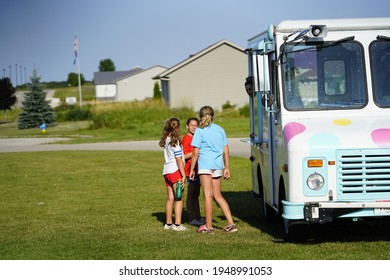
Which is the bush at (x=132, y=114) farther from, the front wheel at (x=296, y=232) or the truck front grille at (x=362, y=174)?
the truck front grille at (x=362, y=174)

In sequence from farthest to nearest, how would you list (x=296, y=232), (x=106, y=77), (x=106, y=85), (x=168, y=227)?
(x=106, y=77) → (x=106, y=85) → (x=168, y=227) → (x=296, y=232)

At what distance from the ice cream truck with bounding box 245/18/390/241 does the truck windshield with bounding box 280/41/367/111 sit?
0.5 inches

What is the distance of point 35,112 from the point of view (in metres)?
64.9

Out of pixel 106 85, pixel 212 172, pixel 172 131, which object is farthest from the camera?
pixel 106 85

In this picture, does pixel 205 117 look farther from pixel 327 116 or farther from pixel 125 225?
pixel 125 225

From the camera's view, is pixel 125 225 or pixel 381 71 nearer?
pixel 381 71

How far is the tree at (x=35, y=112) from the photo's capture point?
64.8 metres

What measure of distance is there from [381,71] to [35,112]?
181 feet

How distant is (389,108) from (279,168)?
5.01ft

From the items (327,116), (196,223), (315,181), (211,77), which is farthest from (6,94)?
(315,181)

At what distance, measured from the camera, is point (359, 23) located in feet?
37.5

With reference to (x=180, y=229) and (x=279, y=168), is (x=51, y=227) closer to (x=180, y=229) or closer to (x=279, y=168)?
(x=180, y=229)

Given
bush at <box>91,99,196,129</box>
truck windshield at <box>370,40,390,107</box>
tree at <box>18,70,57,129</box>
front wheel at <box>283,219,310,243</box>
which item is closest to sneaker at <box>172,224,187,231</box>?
front wheel at <box>283,219,310,243</box>
